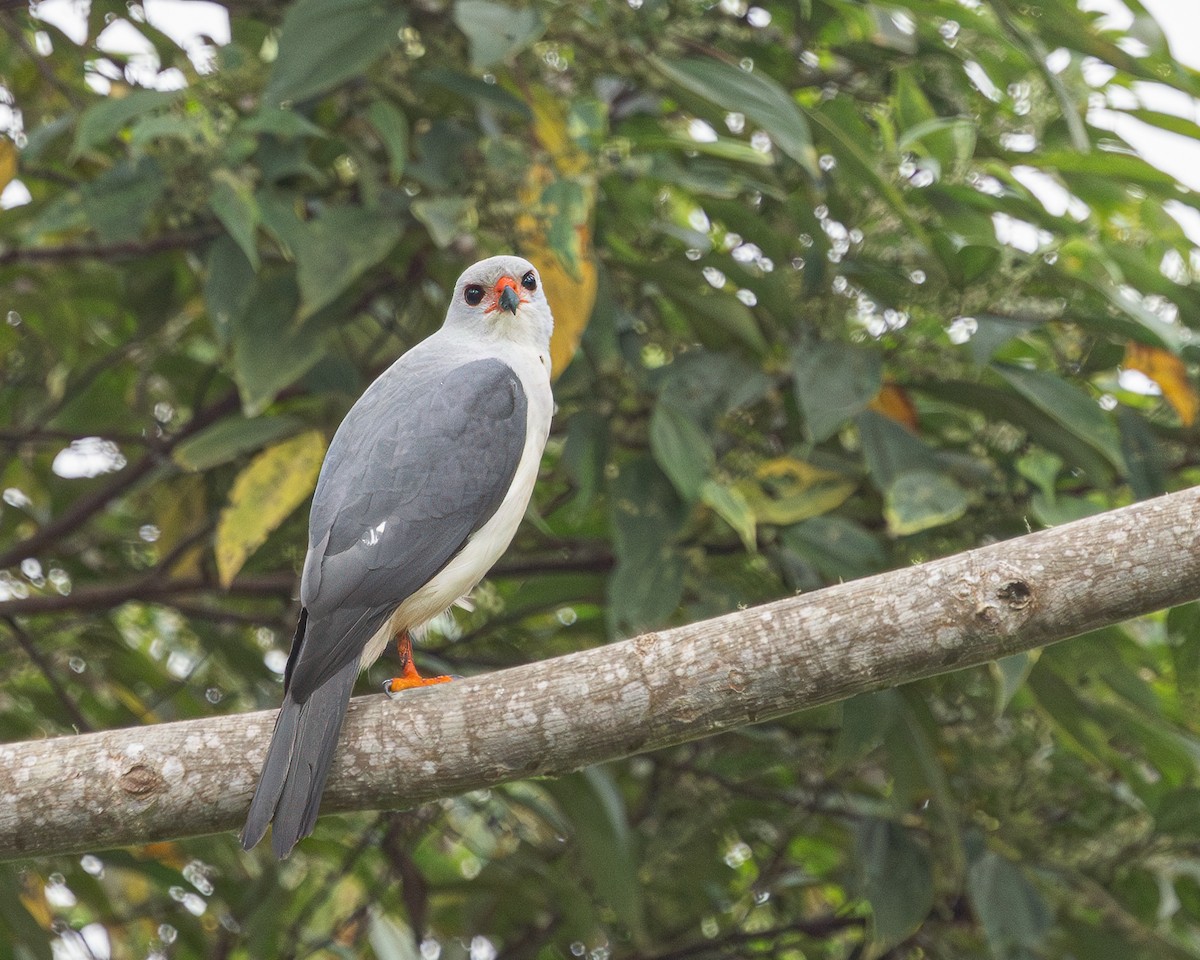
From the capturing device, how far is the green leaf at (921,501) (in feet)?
11.4

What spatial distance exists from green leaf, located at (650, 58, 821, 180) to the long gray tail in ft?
5.88

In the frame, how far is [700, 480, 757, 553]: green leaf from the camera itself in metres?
3.44

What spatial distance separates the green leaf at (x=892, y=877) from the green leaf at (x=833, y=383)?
114cm

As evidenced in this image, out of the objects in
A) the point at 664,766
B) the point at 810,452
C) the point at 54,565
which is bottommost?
the point at 664,766

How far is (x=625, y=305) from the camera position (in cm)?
432

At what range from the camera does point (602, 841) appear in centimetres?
389

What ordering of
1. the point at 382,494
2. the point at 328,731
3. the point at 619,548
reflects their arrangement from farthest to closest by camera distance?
1. the point at 619,548
2. the point at 382,494
3. the point at 328,731

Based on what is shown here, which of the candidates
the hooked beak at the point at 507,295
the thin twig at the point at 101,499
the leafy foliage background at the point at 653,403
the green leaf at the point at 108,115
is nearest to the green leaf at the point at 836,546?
the leafy foliage background at the point at 653,403

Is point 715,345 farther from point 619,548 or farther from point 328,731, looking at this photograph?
point 328,731

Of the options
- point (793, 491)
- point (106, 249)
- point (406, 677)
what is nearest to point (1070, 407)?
point (793, 491)

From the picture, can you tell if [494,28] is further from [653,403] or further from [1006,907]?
[1006,907]

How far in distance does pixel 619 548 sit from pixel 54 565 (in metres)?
1.92

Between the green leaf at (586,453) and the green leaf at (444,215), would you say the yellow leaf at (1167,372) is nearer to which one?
the green leaf at (586,453)

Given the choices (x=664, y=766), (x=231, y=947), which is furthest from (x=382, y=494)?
(x=231, y=947)
